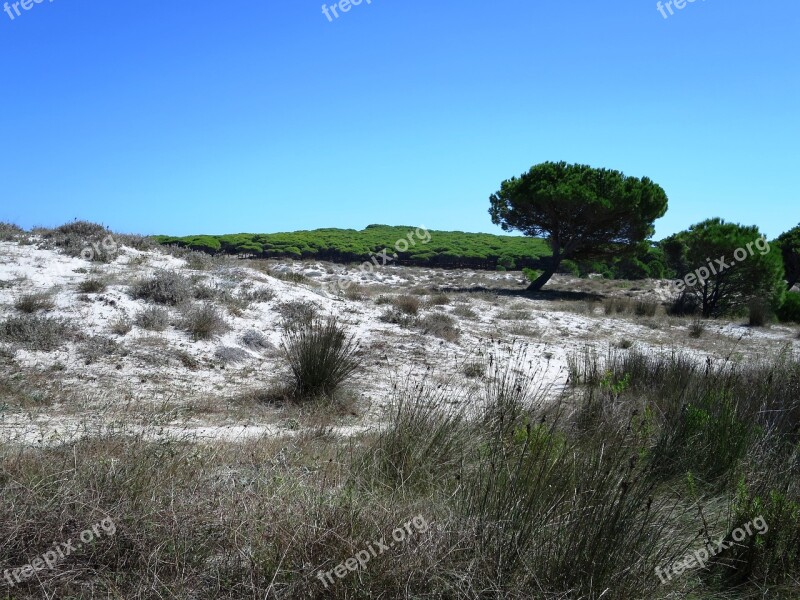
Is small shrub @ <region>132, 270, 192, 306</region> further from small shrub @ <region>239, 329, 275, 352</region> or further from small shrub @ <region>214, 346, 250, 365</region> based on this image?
small shrub @ <region>214, 346, 250, 365</region>

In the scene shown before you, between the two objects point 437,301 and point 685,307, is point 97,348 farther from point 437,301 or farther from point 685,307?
point 685,307

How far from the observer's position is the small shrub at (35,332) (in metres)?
7.91

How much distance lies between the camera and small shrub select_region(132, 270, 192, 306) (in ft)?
34.9

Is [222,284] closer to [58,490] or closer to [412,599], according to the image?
[58,490]

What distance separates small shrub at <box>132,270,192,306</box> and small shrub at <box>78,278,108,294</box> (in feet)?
1.73

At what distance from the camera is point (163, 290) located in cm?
1079

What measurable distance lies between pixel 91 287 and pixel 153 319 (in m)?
1.70

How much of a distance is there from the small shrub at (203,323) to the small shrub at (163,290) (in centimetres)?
74

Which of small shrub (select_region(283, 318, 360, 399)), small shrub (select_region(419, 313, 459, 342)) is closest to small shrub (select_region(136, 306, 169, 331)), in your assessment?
small shrub (select_region(283, 318, 360, 399))

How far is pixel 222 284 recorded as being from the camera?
12344 mm

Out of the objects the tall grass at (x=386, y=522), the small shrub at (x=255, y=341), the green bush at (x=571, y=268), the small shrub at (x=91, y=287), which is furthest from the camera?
the green bush at (x=571, y=268)

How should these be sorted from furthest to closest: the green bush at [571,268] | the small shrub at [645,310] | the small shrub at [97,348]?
the green bush at [571,268]
the small shrub at [645,310]
the small shrub at [97,348]

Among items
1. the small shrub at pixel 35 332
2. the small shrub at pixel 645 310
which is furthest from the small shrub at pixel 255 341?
the small shrub at pixel 645 310

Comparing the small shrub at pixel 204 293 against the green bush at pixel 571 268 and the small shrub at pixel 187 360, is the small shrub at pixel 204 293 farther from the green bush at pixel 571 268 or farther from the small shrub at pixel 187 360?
the green bush at pixel 571 268
